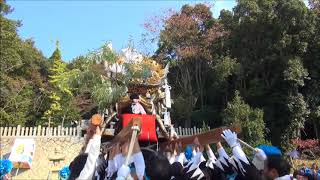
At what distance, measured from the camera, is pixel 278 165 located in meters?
3.30

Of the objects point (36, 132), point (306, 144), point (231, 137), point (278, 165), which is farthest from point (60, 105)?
point (278, 165)

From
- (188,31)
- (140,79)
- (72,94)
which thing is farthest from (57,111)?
(140,79)

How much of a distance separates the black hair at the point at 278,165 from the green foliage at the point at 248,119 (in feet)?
46.7

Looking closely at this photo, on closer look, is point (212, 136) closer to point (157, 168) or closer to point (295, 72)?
point (157, 168)

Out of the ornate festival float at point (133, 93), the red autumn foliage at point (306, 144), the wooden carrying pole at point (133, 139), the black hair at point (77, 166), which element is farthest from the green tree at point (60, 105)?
the wooden carrying pole at point (133, 139)

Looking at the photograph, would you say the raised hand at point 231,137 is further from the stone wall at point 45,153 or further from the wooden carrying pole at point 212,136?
the stone wall at point 45,153

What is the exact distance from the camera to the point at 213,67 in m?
22.1

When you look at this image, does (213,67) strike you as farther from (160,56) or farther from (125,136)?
(125,136)

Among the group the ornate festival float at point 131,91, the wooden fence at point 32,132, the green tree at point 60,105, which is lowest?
the wooden fence at point 32,132

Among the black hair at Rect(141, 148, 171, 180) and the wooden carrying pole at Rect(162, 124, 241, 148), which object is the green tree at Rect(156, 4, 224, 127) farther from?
the black hair at Rect(141, 148, 171, 180)

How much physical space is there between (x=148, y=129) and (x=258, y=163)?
314cm

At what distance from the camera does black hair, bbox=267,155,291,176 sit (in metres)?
3.30

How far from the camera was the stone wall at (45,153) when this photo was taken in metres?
16.3

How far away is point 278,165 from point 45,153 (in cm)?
1438
